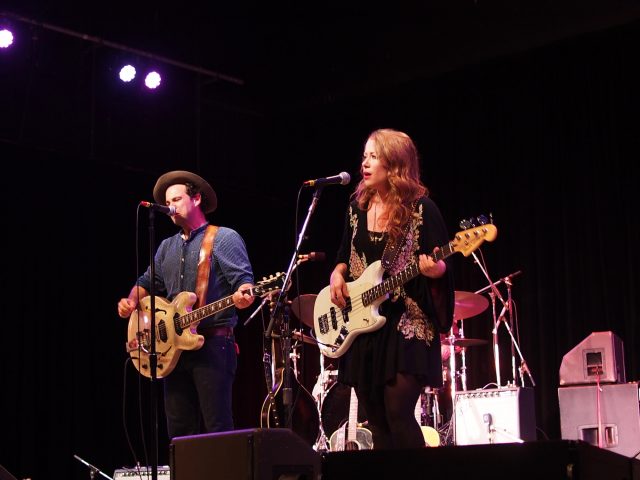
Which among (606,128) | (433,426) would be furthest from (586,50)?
(433,426)

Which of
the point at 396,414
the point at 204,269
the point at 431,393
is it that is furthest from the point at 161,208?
the point at 431,393

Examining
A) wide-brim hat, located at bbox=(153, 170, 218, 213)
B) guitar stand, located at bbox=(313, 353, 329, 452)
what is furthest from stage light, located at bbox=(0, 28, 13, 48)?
guitar stand, located at bbox=(313, 353, 329, 452)

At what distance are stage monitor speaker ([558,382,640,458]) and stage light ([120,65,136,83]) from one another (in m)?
5.13

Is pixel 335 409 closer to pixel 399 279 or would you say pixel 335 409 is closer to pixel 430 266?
pixel 399 279

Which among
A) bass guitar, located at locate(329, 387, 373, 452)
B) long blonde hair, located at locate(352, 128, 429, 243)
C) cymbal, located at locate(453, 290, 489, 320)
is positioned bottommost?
bass guitar, located at locate(329, 387, 373, 452)

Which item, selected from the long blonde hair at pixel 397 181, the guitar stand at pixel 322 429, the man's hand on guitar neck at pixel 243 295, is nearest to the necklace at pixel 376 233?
the long blonde hair at pixel 397 181

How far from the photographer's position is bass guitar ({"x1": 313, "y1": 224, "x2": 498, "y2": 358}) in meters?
3.79

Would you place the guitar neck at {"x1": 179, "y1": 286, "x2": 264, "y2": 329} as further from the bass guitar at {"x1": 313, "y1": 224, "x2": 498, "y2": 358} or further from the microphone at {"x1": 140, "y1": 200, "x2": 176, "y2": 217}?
the bass guitar at {"x1": 313, "y1": 224, "x2": 498, "y2": 358}

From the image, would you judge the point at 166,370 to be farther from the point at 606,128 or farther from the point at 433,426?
the point at 606,128

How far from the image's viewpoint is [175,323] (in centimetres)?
515

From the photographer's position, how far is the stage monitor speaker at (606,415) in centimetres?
641

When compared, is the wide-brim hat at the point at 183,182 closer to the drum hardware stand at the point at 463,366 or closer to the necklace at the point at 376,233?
the necklace at the point at 376,233

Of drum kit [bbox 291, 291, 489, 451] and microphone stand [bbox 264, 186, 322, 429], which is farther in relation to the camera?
drum kit [bbox 291, 291, 489, 451]

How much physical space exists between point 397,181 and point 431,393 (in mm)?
4303
